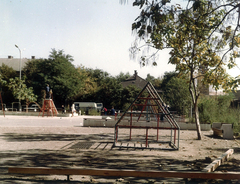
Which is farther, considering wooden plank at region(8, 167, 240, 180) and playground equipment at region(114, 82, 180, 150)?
playground equipment at region(114, 82, 180, 150)

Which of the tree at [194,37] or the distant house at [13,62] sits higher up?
the distant house at [13,62]

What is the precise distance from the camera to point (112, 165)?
6.89m

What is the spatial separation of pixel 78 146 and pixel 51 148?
98 centimetres

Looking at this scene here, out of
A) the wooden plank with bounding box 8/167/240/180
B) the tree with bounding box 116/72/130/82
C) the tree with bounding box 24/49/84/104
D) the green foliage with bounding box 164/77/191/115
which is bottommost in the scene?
the wooden plank with bounding box 8/167/240/180

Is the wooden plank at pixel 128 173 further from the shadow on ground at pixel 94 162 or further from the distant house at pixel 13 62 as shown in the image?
the distant house at pixel 13 62

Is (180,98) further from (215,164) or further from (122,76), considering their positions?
(122,76)

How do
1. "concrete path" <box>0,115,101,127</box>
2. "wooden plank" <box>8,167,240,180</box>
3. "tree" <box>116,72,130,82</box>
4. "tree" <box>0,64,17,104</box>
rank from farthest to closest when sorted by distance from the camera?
"tree" <box>116,72,130,82</box> < "tree" <box>0,64,17,104</box> < "concrete path" <box>0,115,101,127</box> < "wooden plank" <box>8,167,240,180</box>

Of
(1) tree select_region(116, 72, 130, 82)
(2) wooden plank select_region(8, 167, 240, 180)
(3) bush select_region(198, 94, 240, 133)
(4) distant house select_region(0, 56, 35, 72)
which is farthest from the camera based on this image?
(1) tree select_region(116, 72, 130, 82)

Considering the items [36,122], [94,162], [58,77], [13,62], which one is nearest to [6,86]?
[58,77]

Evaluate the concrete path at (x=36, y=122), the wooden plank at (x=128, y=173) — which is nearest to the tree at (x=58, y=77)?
the concrete path at (x=36, y=122)

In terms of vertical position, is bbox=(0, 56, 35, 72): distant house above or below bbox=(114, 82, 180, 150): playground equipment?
above

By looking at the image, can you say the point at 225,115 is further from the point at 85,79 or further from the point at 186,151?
the point at 85,79

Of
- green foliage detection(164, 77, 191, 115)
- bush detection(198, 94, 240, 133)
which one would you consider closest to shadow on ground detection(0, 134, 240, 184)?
bush detection(198, 94, 240, 133)

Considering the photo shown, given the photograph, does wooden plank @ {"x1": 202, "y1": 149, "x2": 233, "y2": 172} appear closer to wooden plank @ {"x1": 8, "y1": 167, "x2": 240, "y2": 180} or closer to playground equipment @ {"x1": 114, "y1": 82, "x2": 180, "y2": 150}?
wooden plank @ {"x1": 8, "y1": 167, "x2": 240, "y2": 180}
